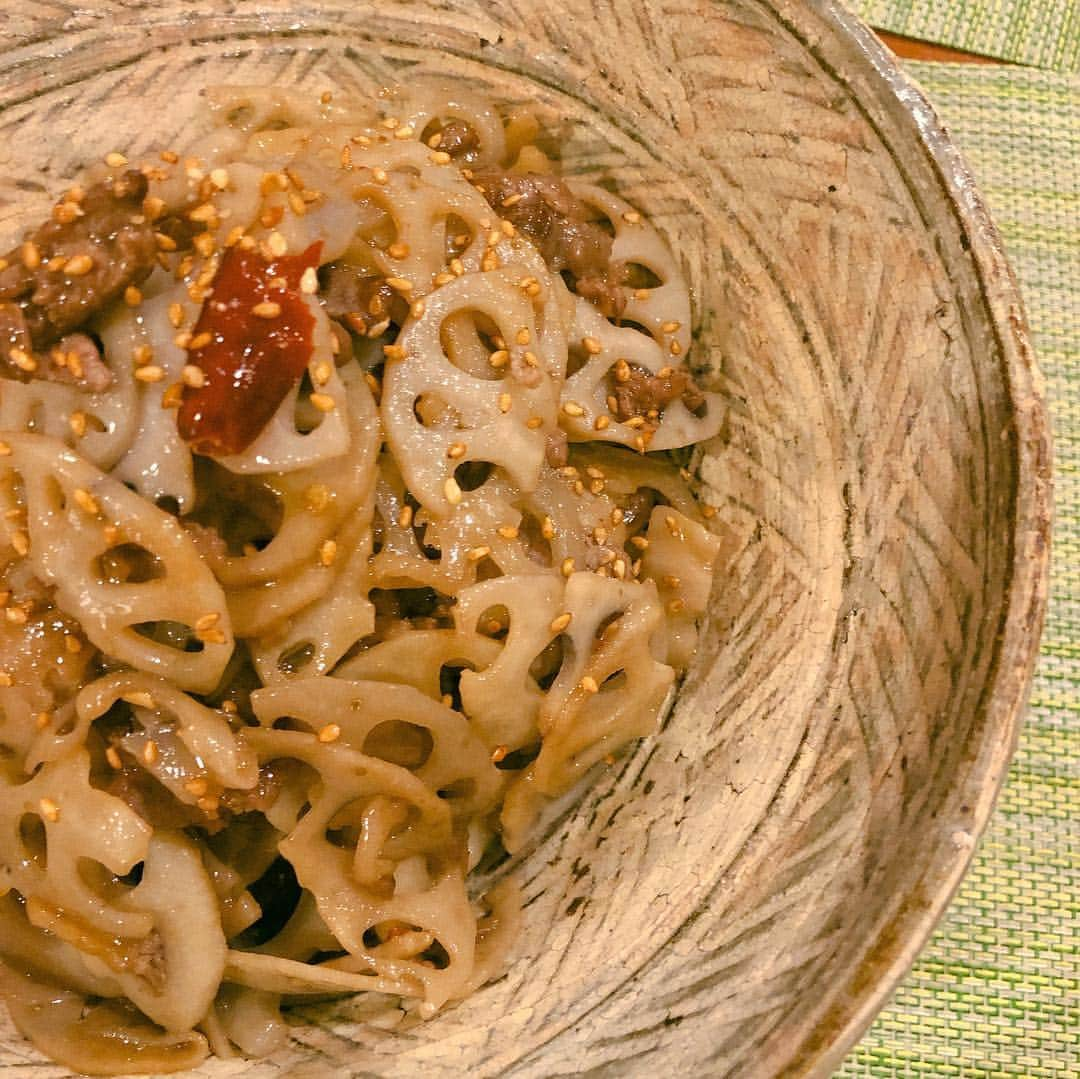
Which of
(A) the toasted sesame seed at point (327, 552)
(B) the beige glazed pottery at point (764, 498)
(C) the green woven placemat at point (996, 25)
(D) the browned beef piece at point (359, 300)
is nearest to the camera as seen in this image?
(B) the beige glazed pottery at point (764, 498)

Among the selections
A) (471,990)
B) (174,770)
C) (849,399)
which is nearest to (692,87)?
(849,399)

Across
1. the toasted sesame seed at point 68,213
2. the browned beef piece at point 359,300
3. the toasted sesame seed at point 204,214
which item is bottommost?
the browned beef piece at point 359,300

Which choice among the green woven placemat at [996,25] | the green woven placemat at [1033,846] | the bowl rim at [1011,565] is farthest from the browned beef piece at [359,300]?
the green woven placemat at [996,25]

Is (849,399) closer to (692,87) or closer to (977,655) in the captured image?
(977,655)

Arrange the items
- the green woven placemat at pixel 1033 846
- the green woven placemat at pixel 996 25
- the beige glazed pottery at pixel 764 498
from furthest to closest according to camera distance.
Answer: the green woven placemat at pixel 996 25, the green woven placemat at pixel 1033 846, the beige glazed pottery at pixel 764 498

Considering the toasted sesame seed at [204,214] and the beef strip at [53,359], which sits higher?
the toasted sesame seed at [204,214]

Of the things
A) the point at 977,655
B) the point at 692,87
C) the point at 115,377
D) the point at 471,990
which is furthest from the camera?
the point at 692,87

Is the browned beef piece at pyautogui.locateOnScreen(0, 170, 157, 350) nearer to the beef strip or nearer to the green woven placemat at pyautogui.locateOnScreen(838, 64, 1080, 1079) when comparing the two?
the beef strip

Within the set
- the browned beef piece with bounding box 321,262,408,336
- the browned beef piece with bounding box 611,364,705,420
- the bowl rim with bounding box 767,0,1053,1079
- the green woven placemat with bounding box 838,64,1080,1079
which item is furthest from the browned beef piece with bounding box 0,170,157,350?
the green woven placemat with bounding box 838,64,1080,1079

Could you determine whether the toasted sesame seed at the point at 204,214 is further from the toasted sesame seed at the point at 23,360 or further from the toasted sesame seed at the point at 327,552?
the toasted sesame seed at the point at 327,552
